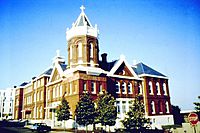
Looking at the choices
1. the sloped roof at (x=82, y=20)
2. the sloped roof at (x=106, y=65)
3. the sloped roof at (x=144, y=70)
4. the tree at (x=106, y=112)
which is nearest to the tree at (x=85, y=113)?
the tree at (x=106, y=112)

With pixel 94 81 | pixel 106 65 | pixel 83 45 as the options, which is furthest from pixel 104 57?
pixel 94 81

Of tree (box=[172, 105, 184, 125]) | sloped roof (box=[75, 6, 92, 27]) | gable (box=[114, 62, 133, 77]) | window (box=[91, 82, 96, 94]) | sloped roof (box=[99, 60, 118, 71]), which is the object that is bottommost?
tree (box=[172, 105, 184, 125])

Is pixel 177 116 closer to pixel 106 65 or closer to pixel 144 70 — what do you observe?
pixel 144 70

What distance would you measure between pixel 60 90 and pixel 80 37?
10.9 m

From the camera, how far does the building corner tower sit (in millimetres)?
40031

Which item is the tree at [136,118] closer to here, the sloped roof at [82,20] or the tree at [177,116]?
the sloped roof at [82,20]

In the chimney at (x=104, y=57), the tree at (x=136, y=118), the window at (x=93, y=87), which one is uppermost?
the chimney at (x=104, y=57)

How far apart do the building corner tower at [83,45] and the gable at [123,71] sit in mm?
4765

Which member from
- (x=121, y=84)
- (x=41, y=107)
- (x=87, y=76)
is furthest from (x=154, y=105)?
(x=41, y=107)

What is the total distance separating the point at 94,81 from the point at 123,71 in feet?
27.0

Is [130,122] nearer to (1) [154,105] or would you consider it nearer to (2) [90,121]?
(2) [90,121]

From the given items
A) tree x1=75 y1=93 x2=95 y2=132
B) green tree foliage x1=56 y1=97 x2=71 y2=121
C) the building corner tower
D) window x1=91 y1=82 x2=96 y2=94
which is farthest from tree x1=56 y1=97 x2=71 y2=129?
the building corner tower

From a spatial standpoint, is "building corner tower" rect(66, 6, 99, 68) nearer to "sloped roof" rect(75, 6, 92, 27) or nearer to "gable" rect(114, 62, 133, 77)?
"sloped roof" rect(75, 6, 92, 27)

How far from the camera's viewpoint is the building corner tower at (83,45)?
40.0 meters
